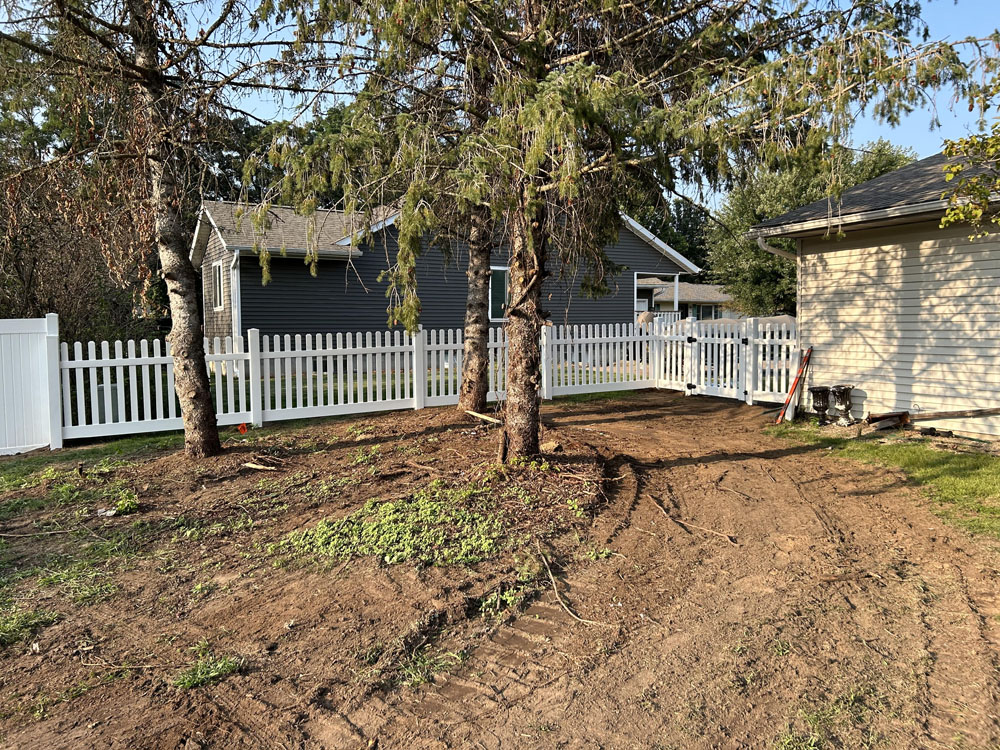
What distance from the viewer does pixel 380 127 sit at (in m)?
5.57

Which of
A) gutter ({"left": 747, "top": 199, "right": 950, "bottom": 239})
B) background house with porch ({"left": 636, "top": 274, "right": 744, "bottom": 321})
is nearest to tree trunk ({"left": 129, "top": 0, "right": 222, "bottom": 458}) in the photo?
gutter ({"left": 747, "top": 199, "right": 950, "bottom": 239})

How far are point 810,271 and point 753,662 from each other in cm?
786

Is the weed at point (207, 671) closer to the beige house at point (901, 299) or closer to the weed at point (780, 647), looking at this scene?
the weed at point (780, 647)

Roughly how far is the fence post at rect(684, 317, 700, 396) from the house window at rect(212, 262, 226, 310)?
12.5 meters

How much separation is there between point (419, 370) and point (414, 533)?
544 cm

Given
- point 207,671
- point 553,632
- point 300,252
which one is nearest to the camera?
point 207,671

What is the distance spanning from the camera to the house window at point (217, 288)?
1770 centimetres

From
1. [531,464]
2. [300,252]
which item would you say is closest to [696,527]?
[531,464]

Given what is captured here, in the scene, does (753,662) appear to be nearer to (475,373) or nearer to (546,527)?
(546,527)

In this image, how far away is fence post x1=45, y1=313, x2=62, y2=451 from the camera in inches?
284

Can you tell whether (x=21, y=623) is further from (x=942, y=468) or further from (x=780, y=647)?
(x=942, y=468)

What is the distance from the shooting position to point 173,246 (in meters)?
6.21

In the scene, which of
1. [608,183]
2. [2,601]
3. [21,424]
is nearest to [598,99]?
[608,183]

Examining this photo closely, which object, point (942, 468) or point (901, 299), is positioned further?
point (901, 299)
